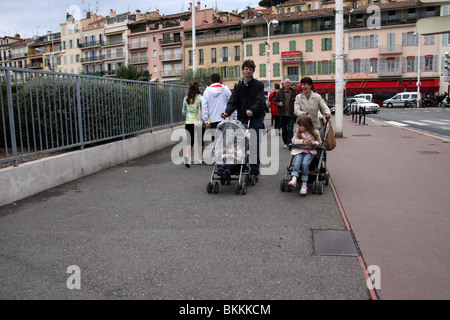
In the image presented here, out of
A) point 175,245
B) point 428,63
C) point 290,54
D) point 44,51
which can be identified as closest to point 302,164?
point 175,245

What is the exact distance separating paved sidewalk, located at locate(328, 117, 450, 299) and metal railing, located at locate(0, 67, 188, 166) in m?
4.85

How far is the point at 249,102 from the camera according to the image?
7387mm

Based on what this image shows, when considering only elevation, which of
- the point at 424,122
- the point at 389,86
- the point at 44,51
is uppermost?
the point at 44,51

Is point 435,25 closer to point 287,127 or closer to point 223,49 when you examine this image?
point 287,127

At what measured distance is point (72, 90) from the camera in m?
8.15

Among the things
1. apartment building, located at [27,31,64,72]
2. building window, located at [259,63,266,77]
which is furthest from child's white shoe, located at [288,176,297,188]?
apartment building, located at [27,31,64,72]

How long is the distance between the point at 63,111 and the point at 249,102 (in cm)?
337

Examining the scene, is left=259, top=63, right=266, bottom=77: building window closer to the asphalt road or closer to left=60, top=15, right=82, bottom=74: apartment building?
the asphalt road

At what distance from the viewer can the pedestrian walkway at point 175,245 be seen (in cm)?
330

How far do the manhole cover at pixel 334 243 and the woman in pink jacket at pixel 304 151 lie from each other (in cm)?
171

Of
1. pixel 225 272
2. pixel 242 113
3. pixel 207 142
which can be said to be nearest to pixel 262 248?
pixel 225 272

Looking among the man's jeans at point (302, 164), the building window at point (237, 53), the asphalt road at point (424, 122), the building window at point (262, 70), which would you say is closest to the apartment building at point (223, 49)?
the building window at point (237, 53)

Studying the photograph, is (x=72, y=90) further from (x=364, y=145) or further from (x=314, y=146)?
(x=364, y=145)

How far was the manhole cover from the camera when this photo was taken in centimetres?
401
